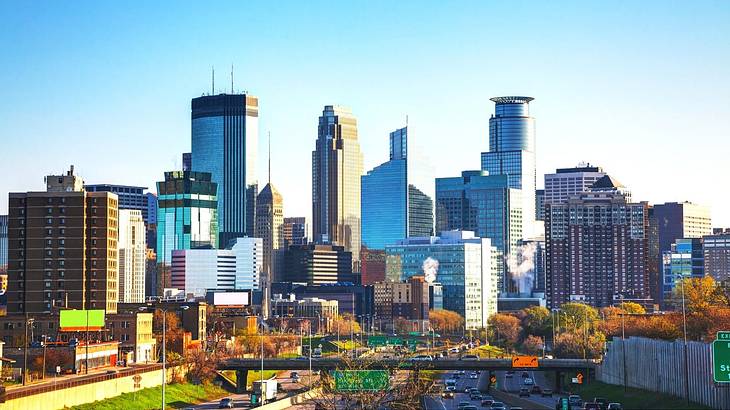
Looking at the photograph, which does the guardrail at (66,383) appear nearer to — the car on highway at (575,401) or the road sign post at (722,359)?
the car on highway at (575,401)

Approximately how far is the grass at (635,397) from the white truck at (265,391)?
122 feet

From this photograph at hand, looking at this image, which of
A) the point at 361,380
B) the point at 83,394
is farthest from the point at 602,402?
the point at 83,394

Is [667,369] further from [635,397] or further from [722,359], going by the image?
[722,359]

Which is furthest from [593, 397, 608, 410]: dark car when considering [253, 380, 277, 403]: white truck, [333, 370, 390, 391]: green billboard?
[253, 380, 277, 403]: white truck

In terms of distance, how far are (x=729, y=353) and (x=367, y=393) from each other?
159 ft

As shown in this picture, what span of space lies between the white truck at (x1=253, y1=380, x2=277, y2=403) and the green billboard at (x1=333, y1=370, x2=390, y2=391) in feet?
83.3

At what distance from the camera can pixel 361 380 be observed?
147000 millimetres

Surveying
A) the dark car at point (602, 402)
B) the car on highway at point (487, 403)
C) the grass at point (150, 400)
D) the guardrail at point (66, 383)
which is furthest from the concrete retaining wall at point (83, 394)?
the dark car at point (602, 402)

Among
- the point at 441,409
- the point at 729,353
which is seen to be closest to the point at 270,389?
the point at 441,409

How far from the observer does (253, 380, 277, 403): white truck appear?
17388cm

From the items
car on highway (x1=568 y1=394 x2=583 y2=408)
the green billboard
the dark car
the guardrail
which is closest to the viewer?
the guardrail

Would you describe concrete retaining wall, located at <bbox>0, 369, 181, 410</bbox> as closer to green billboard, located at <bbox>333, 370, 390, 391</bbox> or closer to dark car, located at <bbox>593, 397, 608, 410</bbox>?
green billboard, located at <bbox>333, 370, 390, 391</bbox>

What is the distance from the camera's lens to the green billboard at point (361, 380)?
479 feet

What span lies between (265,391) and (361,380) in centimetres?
3200
